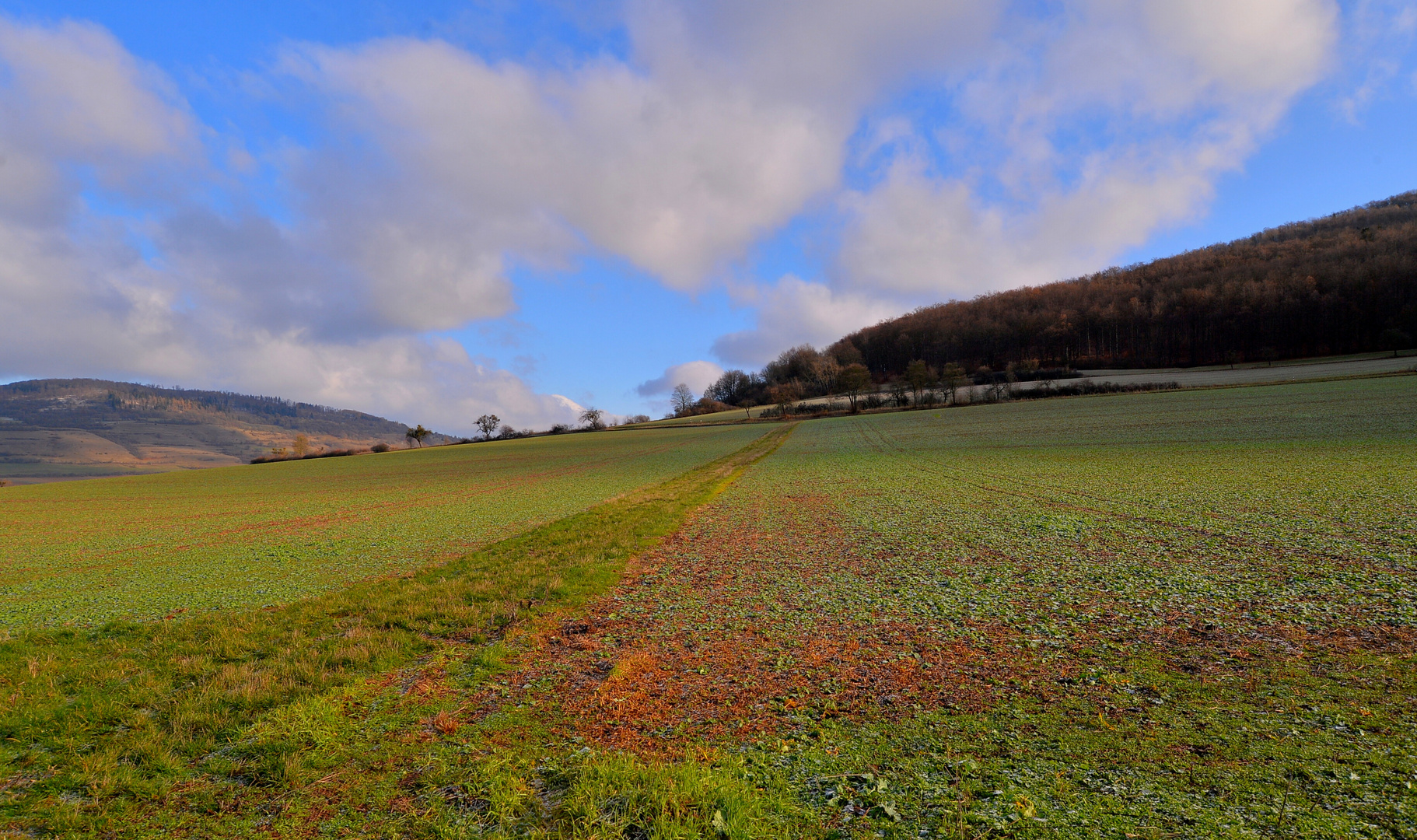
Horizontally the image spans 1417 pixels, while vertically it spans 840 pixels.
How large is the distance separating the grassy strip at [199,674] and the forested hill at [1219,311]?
5578 inches

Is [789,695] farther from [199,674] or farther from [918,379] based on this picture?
[918,379]

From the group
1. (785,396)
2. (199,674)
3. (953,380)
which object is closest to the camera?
(199,674)

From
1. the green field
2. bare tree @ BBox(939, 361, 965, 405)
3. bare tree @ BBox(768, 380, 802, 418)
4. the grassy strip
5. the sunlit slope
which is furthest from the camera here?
bare tree @ BBox(768, 380, 802, 418)

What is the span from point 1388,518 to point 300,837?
71.7ft

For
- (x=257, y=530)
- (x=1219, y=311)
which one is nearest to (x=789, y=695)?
(x=257, y=530)

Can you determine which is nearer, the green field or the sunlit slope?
the green field

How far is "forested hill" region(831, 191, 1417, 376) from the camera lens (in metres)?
117

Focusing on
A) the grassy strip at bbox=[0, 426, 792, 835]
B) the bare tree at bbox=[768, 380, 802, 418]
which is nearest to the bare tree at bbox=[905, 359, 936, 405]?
the bare tree at bbox=[768, 380, 802, 418]

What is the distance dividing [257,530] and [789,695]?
2663 cm

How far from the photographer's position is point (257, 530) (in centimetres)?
2472

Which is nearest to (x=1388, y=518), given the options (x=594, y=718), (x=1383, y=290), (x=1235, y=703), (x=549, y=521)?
(x=1235, y=703)

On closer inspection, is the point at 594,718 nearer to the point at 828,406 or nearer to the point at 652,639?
the point at 652,639

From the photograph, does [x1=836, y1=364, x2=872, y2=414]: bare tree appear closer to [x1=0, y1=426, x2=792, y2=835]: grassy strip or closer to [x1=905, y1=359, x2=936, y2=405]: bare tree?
[x1=905, y1=359, x2=936, y2=405]: bare tree

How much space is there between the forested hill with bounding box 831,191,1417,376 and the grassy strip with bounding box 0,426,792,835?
465ft
